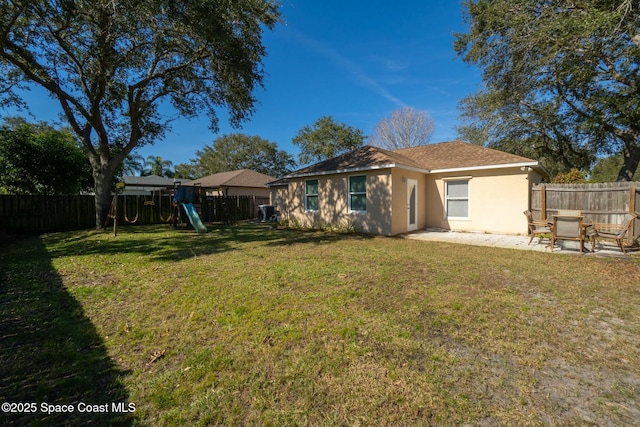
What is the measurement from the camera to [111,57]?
931cm

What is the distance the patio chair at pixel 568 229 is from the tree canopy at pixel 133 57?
11.0 metres

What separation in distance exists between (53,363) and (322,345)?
8.03 feet

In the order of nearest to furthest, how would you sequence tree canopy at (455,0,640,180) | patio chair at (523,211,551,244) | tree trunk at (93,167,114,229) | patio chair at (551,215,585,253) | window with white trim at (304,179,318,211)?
1. patio chair at (551,215,585,253)
2. patio chair at (523,211,551,244)
3. tree canopy at (455,0,640,180)
4. tree trunk at (93,167,114,229)
5. window with white trim at (304,179,318,211)

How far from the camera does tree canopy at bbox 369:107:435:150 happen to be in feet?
A: 86.2

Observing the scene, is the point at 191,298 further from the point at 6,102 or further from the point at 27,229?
the point at 6,102

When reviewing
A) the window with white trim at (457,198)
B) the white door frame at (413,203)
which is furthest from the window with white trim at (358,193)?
the window with white trim at (457,198)

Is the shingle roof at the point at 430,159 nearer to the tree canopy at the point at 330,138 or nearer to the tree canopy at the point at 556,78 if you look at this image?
the tree canopy at the point at 556,78

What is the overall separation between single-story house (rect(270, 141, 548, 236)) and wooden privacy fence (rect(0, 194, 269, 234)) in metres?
6.92

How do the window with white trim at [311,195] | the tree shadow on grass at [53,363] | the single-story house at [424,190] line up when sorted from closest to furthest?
the tree shadow on grass at [53,363], the single-story house at [424,190], the window with white trim at [311,195]

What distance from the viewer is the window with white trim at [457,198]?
424 inches

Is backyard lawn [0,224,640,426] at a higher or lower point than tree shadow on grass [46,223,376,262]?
lower

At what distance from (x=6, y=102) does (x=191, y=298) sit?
14.5 m

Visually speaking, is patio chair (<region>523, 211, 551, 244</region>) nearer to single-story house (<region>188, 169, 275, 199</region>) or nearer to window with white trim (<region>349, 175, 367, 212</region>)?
window with white trim (<region>349, 175, 367, 212</region>)

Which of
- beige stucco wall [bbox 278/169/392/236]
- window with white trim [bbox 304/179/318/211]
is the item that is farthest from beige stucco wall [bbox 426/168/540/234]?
window with white trim [bbox 304/179/318/211]
